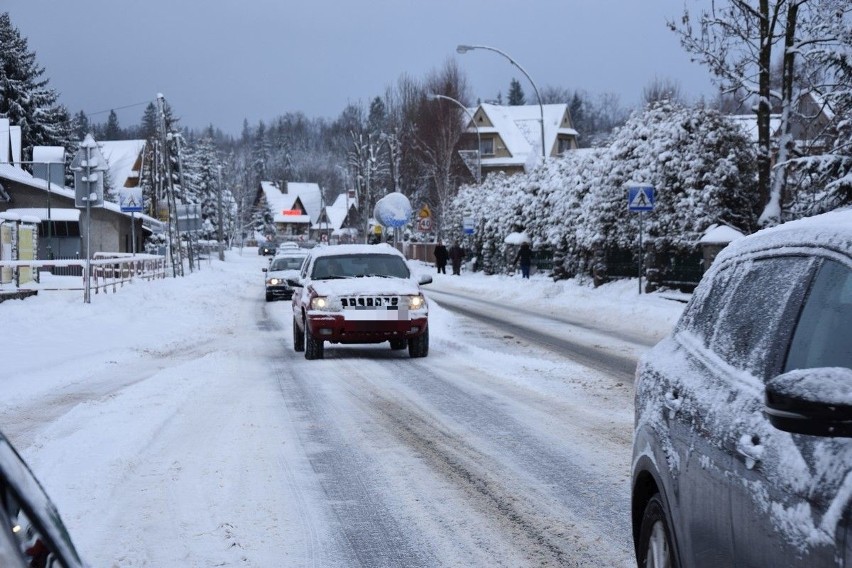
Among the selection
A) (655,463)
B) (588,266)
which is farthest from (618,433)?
(588,266)

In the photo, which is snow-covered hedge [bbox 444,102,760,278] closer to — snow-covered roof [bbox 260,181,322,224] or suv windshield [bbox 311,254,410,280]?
suv windshield [bbox 311,254,410,280]

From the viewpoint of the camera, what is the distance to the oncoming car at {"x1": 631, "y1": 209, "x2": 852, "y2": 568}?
94.6 inches

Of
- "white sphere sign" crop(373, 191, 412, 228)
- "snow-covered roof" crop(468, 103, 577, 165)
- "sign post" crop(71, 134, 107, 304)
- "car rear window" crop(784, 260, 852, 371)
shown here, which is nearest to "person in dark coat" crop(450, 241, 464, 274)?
"white sphere sign" crop(373, 191, 412, 228)

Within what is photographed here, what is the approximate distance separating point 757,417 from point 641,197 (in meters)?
23.4

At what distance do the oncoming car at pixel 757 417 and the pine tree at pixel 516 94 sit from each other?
16201cm

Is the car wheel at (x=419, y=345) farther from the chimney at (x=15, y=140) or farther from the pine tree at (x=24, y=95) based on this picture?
the pine tree at (x=24, y=95)

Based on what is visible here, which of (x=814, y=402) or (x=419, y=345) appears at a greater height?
(x=814, y=402)

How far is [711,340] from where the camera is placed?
390 centimetres

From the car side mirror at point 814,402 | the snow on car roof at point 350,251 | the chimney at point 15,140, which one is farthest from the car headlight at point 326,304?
the chimney at point 15,140

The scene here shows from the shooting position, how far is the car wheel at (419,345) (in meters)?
15.6

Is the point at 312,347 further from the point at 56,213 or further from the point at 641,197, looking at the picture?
the point at 56,213

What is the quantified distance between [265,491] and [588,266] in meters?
30.4

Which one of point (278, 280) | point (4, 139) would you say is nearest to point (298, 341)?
point (278, 280)

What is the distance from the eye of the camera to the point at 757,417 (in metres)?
2.98
